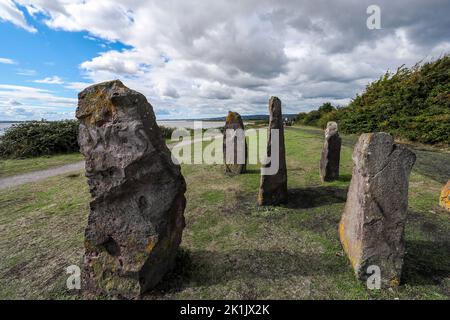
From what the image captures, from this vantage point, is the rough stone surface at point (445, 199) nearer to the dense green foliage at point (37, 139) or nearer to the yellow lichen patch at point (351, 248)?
the yellow lichen patch at point (351, 248)

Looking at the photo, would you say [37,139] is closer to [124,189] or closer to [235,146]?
[235,146]

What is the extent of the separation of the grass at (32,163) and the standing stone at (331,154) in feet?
50.2

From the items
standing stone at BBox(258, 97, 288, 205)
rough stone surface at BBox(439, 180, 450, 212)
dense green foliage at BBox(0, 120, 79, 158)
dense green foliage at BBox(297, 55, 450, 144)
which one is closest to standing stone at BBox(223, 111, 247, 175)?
standing stone at BBox(258, 97, 288, 205)

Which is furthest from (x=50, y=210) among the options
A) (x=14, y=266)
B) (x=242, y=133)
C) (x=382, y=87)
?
(x=382, y=87)

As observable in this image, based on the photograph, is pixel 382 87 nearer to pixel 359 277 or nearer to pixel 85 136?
pixel 359 277

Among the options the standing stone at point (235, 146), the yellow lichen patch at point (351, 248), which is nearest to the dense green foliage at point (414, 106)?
the standing stone at point (235, 146)

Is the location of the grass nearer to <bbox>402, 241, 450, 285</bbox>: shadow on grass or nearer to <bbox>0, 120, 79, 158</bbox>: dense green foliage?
<bbox>0, 120, 79, 158</bbox>: dense green foliage

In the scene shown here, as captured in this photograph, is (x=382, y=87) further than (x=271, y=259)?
Yes

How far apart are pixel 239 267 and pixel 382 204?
2836mm

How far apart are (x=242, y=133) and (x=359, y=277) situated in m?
9.09

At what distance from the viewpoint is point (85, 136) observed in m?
4.35

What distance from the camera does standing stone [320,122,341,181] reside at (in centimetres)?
1024

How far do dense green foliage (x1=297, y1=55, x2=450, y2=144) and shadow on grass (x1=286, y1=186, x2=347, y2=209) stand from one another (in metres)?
12.9
